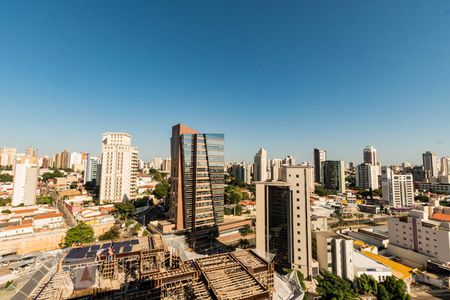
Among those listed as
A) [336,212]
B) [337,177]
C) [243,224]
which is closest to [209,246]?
[243,224]

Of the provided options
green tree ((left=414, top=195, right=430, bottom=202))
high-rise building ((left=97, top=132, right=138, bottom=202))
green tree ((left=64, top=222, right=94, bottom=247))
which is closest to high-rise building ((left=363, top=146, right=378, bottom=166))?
green tree ((left=414, top=195, right=430, bottom=202))

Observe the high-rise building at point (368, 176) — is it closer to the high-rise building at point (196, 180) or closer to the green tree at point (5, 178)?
the high-rise building at point (196, 180)

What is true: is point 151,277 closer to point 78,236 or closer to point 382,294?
point 382,294

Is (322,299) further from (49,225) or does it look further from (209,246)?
(49,225)

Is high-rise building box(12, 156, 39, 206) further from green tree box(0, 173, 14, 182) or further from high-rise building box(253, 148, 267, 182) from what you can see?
high-rise building box(253, 148, 267, 182)

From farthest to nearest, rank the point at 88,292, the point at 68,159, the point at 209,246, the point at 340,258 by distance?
the point at 68,159 < the point at 209,246 < the point at 340,258 < the point at 88,292

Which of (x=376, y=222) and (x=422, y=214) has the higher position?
(x=422, y=214)

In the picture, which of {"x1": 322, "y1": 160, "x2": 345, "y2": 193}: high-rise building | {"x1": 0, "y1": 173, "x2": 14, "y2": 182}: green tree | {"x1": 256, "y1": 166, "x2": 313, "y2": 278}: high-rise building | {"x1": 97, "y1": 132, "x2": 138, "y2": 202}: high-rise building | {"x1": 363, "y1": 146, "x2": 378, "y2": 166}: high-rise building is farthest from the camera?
{"x1": 363, "y1": 146, "x2": 378, "y2": 166}: high-rise building
